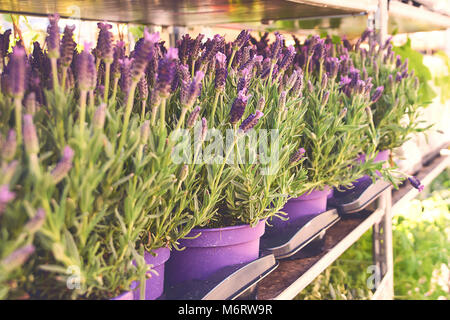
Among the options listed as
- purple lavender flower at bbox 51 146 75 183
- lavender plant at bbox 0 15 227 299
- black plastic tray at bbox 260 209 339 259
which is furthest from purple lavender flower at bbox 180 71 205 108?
black plastic tray at bbox 260 209 339 259

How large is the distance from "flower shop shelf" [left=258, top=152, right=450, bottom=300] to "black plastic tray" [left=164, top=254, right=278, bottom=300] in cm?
8

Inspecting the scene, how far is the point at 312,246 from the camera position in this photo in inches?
43.1

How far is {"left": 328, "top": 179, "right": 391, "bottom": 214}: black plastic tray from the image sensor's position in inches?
47.4

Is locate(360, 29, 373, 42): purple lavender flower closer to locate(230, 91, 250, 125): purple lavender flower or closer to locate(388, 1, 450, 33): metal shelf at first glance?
locate(388, 1, 450, 33): metal shelf

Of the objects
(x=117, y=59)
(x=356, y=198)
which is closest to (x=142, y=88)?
(x=117, y=59)

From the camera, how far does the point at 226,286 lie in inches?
27.9

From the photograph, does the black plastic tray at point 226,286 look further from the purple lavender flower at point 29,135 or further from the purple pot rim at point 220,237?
the purple lavender flower at point 29,135

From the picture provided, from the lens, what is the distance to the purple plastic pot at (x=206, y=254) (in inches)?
29.1

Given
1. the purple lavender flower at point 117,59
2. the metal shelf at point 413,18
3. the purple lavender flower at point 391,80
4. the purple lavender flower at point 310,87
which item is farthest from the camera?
the metal shelf at point 413,18

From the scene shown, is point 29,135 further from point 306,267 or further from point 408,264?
point 408,264

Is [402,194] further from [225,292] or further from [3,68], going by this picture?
[3,68]

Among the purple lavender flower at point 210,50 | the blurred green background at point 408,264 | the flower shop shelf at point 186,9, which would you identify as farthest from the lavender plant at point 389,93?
the purple lavender flower at point 210,50

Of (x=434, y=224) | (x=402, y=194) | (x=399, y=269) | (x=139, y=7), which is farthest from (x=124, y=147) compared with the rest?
(x=434, y=224)
